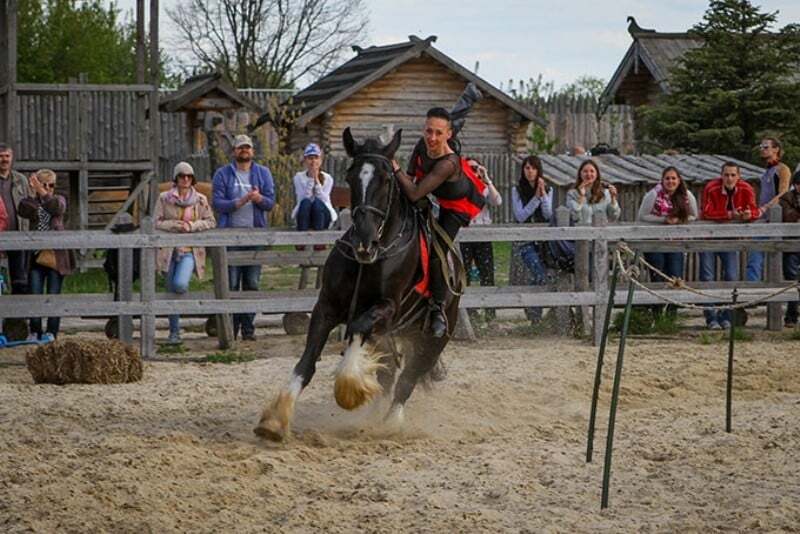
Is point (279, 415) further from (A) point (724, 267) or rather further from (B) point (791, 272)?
(B) point (791, 272)

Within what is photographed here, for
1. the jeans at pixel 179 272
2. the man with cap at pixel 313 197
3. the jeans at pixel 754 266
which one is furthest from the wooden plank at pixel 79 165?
the jeans at pixel 754 266

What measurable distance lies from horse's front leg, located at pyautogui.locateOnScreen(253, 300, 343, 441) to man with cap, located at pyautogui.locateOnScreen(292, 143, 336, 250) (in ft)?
19.0

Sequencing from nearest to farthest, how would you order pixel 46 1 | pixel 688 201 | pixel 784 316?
pixel 688 201 < pixel 784 316 < pixel 46 1

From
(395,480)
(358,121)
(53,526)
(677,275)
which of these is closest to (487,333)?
(677,275)

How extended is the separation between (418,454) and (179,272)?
5.92 metres

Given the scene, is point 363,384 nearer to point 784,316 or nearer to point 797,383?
point 797,383

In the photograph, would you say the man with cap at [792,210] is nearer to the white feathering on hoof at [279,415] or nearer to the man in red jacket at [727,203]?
the man in red jacket at [727,203]

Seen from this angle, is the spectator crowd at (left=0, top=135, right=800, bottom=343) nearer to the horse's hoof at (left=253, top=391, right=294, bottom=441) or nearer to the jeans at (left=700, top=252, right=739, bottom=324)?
the jeans at (left=700, top=252, right=739, bottom=324)

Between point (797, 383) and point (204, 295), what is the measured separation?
19.0ft

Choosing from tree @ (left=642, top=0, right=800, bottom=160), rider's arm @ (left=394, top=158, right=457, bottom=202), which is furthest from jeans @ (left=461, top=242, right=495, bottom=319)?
tree @ (left=642, top=0, right=800, bottom=160)

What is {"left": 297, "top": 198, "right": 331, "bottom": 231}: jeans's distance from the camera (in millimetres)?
16141

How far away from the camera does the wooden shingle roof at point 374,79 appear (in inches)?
1326

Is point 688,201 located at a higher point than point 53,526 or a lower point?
higher

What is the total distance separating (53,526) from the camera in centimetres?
743
